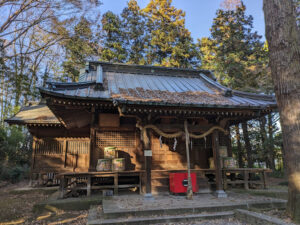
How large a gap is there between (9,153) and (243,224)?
16.7 m

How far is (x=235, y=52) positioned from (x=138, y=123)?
47.5 feet

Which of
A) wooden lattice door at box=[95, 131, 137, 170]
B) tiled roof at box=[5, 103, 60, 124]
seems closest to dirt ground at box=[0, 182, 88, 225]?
wooden lattice door at box=[95, 131, 137, 170]

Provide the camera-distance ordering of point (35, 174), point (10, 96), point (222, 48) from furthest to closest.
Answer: point (10, 96), point (222, 48), point (35, 174)

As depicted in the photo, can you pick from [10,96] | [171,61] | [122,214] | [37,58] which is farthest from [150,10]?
[122,214]

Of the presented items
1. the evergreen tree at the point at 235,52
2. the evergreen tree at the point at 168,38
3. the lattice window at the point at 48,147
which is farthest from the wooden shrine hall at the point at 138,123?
the evergreen tree at the point at 168,38

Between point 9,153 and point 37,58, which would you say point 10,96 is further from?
point 9,153

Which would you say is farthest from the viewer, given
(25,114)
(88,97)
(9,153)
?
(9,153)

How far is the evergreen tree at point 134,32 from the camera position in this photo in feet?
74.4

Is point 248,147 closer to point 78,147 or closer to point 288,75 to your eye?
point 288,75

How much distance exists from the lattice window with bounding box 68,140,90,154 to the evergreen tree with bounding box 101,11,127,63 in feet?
42.3

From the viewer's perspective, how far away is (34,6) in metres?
10.9

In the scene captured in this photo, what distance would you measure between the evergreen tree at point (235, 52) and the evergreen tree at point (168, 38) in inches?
85.4

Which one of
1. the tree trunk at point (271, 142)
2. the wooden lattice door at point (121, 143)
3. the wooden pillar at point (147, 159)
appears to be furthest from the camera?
the tree trunk at point (271, 142)

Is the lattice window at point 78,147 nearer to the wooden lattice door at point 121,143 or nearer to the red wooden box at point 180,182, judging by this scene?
the wooden lattice door at point 121,143
